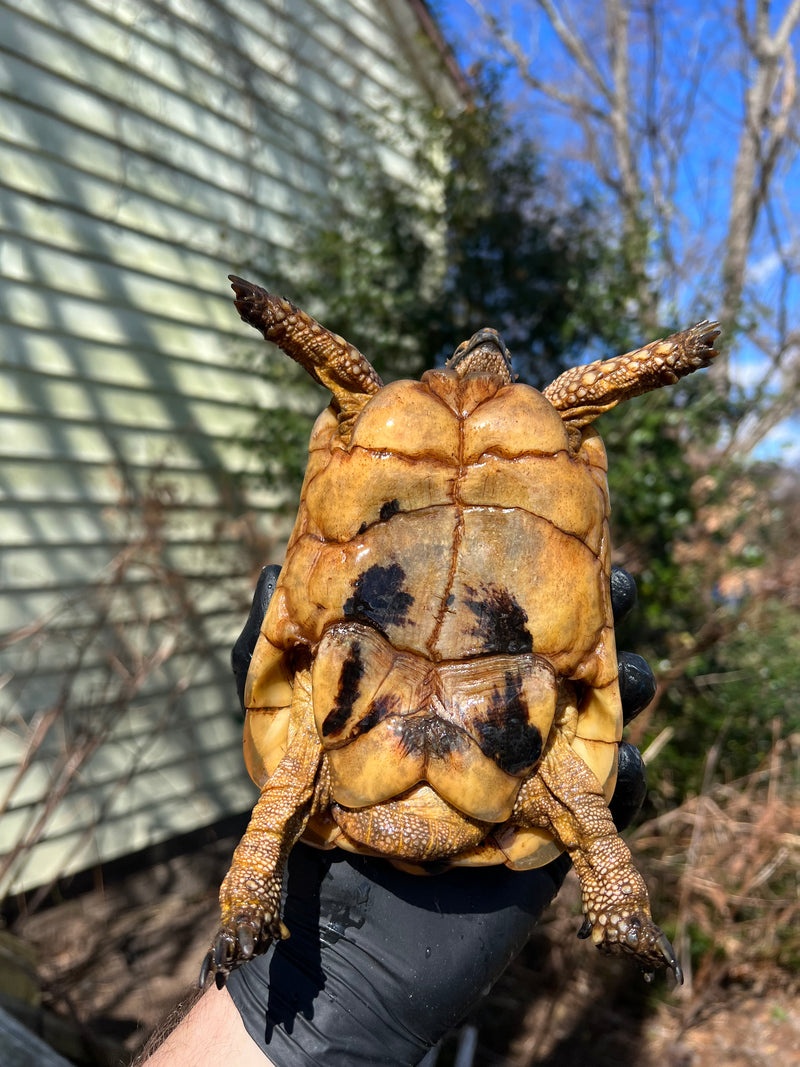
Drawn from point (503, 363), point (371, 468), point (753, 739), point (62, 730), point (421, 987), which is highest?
point (503, 363)

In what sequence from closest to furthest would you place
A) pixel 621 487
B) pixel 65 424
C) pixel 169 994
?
pixel 169 994 < pixel 65 424 < pixel 621 487

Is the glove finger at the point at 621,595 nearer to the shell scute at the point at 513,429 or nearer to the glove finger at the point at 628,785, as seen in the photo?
the glove finger at the point at 628,785

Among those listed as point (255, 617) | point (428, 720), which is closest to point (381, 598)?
point (428, 720)

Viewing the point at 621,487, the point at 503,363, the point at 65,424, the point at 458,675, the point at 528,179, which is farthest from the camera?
the point at 528,179

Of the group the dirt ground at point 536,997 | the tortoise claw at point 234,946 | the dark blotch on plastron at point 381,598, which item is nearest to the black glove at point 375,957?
the tortoise claw at point 234,946

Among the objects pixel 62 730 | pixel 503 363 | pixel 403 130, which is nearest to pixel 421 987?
pixel 503 363

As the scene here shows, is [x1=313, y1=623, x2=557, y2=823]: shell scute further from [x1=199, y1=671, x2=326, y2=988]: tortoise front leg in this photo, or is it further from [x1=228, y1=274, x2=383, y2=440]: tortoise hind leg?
[x1=228, y1=274, x2=383, y2=440]: tortoise hind leg

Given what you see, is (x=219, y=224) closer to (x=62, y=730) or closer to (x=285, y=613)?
(x=62, y=730)

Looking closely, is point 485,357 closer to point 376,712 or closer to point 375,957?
point 376,712
